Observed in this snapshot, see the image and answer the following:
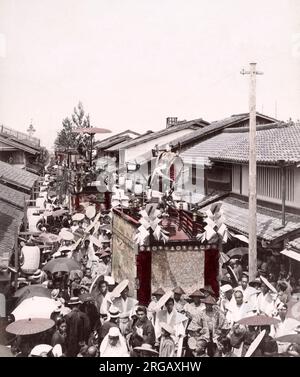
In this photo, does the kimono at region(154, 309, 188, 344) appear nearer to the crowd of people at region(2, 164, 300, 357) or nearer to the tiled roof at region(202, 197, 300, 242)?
the crowd of people at region(2, 164, 300, 357)

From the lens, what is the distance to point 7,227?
12.9 metres

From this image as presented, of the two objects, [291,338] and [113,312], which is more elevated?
[113,312]

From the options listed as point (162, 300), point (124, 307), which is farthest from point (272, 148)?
point (124, 307)

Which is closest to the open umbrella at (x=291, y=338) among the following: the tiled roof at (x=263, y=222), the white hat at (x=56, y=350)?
the tiled roof at (x=263, y=222)

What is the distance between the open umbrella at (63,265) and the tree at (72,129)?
152 inches

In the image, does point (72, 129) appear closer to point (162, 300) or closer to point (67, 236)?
point (67, 236)

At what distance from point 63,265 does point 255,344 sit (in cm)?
519

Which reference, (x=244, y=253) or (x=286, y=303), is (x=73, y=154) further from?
(x=286, y=303)

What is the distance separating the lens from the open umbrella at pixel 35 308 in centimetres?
964

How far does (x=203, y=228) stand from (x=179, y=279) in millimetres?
1301

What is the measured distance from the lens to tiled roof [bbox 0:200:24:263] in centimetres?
1105

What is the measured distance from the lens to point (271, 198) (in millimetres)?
13312

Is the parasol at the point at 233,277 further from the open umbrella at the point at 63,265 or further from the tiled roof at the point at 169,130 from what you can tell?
the tiled roof at the point at 169,130

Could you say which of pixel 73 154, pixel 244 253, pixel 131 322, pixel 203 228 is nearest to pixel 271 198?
pixel 244 253
